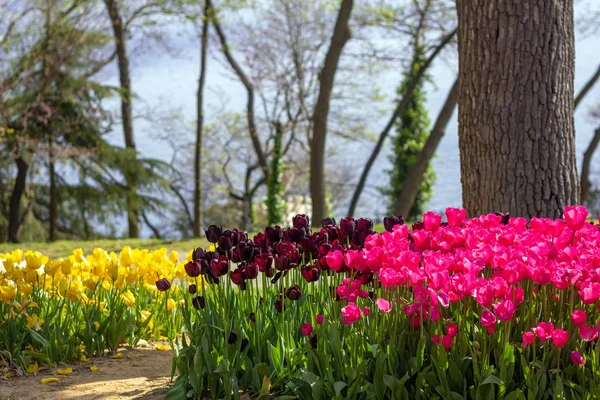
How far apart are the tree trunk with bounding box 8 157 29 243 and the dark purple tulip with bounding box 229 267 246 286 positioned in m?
14.1

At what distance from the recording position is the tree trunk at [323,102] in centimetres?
1145

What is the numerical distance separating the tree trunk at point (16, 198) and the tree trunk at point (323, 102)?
23.4 ft

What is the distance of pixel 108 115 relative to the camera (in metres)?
16.3

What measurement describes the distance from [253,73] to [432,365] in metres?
17.3

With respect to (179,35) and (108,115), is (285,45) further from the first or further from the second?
(108,115)

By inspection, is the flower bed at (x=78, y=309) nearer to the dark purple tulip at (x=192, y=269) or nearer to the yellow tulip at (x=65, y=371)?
the yellow tulip at (x=65, y=371)

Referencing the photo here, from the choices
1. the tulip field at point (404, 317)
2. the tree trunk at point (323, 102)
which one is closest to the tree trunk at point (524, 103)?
the tulip field at point (404, 317)

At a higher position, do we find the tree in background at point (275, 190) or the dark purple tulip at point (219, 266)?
the tree in background at point (275, 190)

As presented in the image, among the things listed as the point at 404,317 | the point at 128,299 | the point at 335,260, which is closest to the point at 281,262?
the point at 335,260

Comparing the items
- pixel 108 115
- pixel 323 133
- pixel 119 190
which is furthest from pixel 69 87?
pixel 323 133

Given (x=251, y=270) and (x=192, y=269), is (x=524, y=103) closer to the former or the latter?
(x=251, y=270)

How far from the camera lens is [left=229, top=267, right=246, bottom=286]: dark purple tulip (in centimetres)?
286

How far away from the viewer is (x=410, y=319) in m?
2.57

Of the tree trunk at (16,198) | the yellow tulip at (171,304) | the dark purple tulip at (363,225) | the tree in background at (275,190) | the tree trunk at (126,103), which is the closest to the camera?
the dark purple tulip at (363,225)
